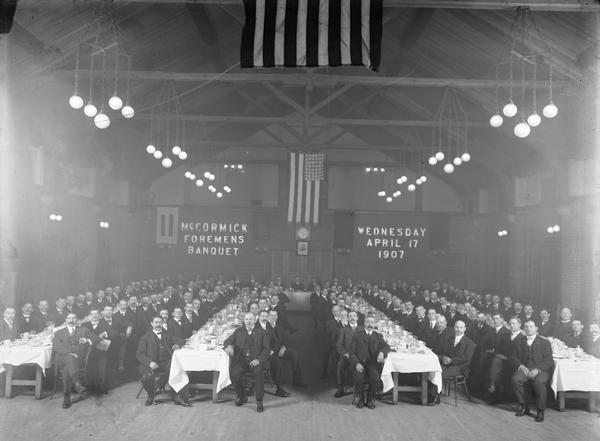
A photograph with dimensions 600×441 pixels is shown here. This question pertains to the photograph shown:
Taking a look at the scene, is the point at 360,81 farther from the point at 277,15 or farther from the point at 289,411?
the point at 289,411

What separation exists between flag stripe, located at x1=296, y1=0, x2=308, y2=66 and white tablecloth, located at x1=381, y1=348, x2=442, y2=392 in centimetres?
458

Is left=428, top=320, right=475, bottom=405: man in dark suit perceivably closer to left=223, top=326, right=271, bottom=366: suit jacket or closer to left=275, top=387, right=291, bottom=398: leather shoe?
left=275, top=387, right=291, bottom=398: leather shoe

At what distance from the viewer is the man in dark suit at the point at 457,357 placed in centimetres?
827

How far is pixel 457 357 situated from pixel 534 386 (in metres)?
1.26

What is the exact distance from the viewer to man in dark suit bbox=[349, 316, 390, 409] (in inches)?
312

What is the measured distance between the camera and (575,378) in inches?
300

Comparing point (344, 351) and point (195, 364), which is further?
point (344, 351)

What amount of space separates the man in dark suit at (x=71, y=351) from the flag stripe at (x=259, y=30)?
4785 mm

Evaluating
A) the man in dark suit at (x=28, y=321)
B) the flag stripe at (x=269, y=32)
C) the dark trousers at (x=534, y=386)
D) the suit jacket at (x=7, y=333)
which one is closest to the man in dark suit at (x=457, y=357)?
the dark trousers at (x=534, y=386)

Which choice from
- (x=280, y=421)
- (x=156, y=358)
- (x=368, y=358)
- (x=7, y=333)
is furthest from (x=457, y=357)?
(x=7, y=333)

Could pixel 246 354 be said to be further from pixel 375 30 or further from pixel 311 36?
pixel 375 30

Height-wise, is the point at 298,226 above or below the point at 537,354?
above

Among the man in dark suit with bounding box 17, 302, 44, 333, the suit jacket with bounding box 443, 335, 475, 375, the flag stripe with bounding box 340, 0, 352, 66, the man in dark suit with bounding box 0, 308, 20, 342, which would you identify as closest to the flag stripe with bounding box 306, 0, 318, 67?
the flag stripe with bounding box 340, 0, 352, 66

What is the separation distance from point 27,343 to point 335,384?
16.8ft
